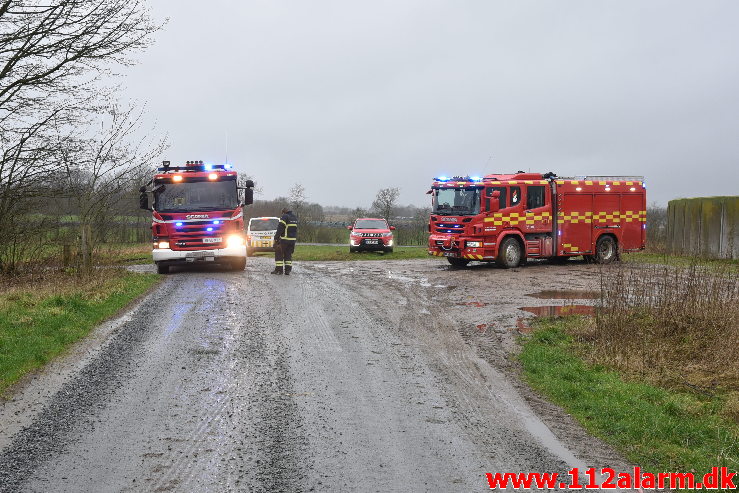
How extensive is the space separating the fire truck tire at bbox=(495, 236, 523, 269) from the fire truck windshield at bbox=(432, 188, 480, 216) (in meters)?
1.53

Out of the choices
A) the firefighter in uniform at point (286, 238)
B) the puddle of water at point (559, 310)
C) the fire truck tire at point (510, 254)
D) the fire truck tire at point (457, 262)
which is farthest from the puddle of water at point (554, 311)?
the fire truck tire at point (457, 262)

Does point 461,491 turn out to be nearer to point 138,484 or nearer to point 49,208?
point 138,484

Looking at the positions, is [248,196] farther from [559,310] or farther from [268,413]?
[268,413]

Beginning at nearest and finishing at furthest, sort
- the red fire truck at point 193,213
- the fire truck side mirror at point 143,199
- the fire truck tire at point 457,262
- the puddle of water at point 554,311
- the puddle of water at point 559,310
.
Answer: the puddle of water at point 554,311
the puddle of water at point 559,310
the fire truck side mirror at point 143,199
the red fire truck at point 193,213
the fire truck tire at point 457,262

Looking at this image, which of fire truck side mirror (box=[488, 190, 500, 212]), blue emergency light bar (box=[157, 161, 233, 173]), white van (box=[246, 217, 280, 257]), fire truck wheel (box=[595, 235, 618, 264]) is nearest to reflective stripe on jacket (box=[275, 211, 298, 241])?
blue emergency light bar (box=[157, 161, 233, 173])

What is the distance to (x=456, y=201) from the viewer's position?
65.1ft

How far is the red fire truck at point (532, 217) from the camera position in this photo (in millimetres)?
19375

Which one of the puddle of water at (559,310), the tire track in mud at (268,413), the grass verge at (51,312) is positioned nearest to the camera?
the tire track in mud at (268,413)

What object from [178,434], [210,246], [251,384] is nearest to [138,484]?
[178,434]

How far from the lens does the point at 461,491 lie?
13.5 ft

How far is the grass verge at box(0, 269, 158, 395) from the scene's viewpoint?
7.58 m

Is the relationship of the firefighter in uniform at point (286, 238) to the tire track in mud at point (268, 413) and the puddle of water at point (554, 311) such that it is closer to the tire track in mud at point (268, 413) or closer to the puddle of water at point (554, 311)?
the tire track in mud at point (268, 413)

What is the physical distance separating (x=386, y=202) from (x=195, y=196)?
3266cm

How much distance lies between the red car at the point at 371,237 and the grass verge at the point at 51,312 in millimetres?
12651
